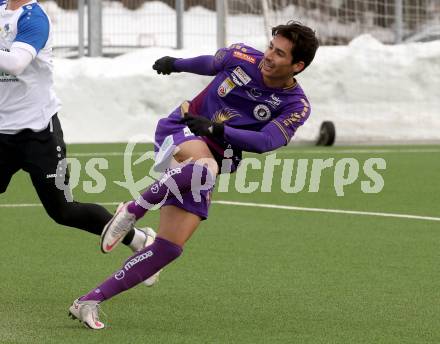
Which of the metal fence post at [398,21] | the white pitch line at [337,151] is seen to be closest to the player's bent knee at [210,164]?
the white pitch line at [337,151]

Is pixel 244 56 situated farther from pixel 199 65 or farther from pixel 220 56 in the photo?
pixel 199 65

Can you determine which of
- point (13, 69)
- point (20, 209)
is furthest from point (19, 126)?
point (20, 209)

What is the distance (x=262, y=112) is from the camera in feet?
25.7

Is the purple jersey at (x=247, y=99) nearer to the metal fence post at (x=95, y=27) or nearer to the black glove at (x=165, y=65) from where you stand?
the black glove at (x=165, y=65)

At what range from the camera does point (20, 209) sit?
13.0 m

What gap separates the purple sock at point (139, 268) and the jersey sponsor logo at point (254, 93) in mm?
1024

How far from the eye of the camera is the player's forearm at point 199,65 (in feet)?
26.7

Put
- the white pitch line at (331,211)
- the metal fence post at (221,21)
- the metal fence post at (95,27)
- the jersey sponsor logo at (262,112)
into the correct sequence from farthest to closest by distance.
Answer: the metal fence post at (95,27) < the metal fence post at (221,21) < the white pitch line at (331,211) < the jersey sponsor logo at (262,112)

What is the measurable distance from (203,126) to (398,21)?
1491 centimetres

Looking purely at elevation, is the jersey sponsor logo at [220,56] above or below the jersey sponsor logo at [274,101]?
above

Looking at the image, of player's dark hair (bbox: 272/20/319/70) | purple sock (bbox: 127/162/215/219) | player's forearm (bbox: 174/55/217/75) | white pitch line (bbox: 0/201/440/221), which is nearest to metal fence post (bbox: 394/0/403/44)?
white pitch line (bbox: 0/201/440/221)

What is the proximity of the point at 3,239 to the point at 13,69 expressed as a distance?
134 inches

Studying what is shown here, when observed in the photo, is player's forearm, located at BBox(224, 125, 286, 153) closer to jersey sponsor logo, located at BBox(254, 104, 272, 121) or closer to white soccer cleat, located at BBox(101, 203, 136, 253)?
jersey sponsor logo, located at BBox(254, 104, 272, 121)

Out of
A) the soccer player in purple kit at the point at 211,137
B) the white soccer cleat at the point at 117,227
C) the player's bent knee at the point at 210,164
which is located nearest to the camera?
the soccer player in purple kit at the point at 211,137
